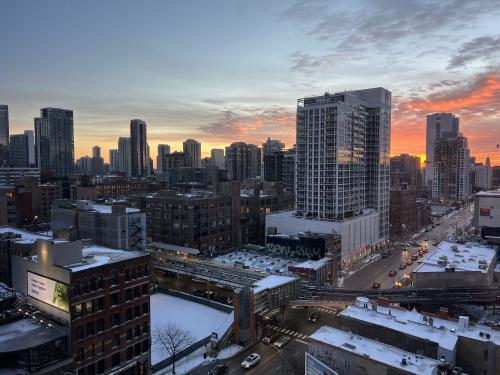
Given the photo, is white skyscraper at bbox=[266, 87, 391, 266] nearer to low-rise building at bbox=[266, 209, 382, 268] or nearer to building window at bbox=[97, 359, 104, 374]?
low-rise building at bbox=[266, 209, 382, 268]

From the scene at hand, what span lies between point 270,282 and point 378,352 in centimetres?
2837

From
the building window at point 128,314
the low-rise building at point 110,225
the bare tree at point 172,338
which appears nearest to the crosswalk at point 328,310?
the bare tree at point 172,338

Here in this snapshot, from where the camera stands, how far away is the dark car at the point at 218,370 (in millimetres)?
45094

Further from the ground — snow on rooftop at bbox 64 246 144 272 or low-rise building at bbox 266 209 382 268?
snow on rooftop at bbox 64 246 144 272

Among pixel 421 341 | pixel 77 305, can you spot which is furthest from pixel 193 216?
pixel 421 341

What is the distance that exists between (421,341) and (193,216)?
2765 inches

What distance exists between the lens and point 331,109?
103 meters

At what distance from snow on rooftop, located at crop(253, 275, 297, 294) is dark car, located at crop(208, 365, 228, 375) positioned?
12804 millimetres

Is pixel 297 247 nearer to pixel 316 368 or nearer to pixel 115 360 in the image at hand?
pixel 115 360

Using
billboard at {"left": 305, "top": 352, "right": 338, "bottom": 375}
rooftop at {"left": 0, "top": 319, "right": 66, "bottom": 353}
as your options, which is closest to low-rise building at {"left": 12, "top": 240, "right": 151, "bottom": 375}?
rooftop at {"left": 0, "top": 319, "right": 66, "bottom": 353}

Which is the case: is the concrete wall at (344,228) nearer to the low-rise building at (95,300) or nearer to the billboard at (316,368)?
the low-rise building at (95,300)

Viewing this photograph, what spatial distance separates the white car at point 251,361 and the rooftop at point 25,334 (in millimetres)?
20572

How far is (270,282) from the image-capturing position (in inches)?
2421

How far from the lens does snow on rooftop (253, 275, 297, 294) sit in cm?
5825
